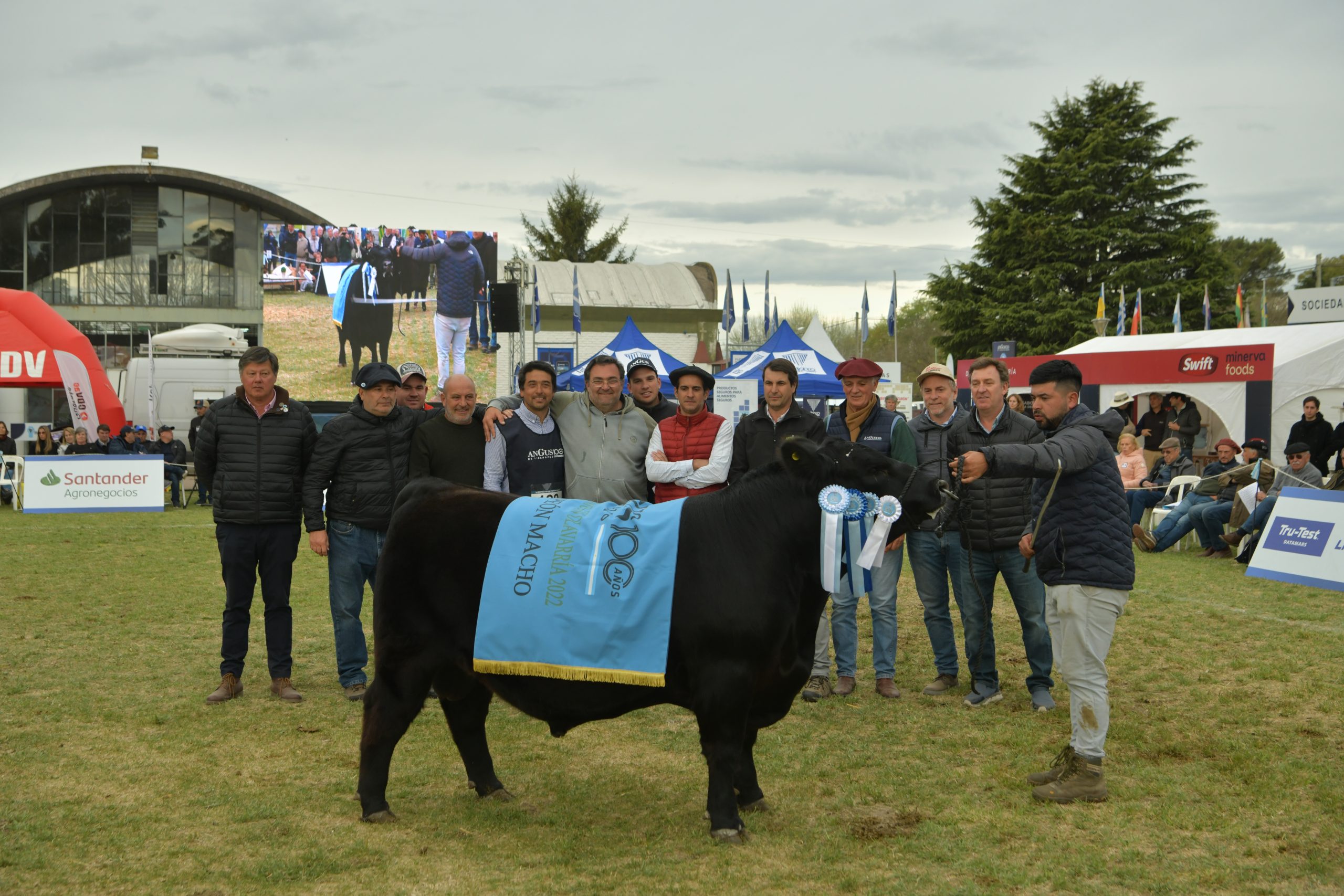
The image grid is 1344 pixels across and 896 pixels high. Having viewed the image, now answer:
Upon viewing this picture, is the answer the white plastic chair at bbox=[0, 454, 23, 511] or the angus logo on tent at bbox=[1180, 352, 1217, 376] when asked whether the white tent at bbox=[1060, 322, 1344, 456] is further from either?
the white plastic chair at bbox=[0, 454, 23, 511]

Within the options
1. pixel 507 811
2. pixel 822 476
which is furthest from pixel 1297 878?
pixel 507 811

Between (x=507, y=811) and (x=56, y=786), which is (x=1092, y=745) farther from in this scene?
(x=56, y=786)

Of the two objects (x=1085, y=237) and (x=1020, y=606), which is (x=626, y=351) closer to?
(x=1020, y=606)

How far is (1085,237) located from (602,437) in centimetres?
3787

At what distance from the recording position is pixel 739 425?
6148 millimetres

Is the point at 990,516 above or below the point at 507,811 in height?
above

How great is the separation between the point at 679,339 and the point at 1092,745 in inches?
1276

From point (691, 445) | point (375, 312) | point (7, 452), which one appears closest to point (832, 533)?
point (691, 445)

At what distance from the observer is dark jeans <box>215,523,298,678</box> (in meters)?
6.12

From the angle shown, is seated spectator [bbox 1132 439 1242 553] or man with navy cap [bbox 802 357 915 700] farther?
seated spectator [bbox 1132 439 1242 553]

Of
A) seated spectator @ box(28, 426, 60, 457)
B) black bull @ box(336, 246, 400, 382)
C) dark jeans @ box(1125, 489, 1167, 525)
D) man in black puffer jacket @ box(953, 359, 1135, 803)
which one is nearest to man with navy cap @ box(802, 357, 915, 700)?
man in black puffer jacket @ box(953, 359, 1135, 803)

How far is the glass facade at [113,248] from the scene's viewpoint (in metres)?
36.8

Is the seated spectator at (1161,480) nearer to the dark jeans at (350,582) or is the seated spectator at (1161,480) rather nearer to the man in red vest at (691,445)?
the man in red vest at (691,445)

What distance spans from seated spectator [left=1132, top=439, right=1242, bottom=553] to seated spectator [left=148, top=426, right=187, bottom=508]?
1617cm
